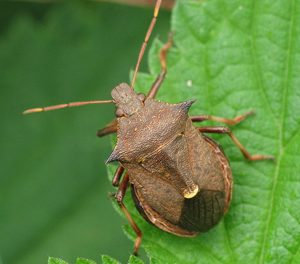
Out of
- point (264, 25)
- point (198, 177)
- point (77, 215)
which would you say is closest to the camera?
point (198, 177)

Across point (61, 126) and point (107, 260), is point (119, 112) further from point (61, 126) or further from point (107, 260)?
point (61, 126)

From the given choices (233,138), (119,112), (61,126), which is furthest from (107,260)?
(61,126)

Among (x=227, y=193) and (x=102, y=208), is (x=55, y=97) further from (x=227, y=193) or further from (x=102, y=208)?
(x=227, y=193)

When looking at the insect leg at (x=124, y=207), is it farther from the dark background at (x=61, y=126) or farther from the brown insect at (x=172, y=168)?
the dark background at (x=61, y=126)

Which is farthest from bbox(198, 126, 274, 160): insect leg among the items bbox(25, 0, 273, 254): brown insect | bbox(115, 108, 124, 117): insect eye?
bbox(115, 108, 124, 117): insect eye

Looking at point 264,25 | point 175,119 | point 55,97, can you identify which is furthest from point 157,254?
point 55,97

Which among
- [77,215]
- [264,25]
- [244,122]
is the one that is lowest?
[77,215]

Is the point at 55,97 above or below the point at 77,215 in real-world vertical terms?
above
